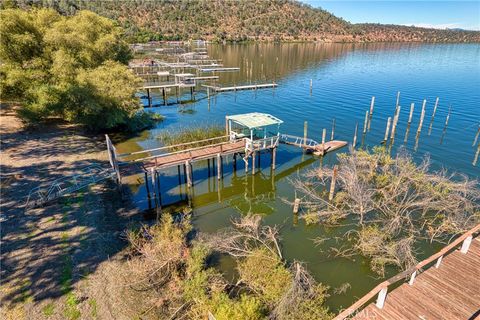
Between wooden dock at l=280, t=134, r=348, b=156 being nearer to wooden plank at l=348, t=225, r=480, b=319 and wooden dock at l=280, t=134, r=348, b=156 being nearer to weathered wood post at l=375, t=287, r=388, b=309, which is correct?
wooden plank at l=348, t=225, r=480, b=319

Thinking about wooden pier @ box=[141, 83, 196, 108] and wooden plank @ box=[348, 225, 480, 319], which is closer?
wooden plank @ box=[348, 225, 480, 319]

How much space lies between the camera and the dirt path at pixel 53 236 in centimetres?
1186

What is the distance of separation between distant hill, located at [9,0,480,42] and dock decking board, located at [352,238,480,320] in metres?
119

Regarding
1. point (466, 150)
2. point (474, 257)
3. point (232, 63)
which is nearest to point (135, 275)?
point (474, 257)

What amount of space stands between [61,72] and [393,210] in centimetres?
3102

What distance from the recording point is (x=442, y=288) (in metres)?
10.1

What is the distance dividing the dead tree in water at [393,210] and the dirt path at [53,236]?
1265 cm

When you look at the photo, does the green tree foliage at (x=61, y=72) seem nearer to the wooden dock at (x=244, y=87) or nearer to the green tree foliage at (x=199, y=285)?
the green tree foliage at (x=199, y=285)

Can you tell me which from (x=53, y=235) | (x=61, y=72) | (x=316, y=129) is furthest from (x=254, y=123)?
(x=61, y=72)

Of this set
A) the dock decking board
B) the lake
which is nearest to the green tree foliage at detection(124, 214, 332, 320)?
the lake

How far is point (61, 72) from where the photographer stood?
2773 centimetres

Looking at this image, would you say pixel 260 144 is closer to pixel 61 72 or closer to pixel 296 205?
pixel 296 205

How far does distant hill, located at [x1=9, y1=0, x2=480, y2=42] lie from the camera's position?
435 feet

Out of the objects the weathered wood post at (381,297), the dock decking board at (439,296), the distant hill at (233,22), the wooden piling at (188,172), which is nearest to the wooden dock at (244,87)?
the wooden piling at (188,172)
